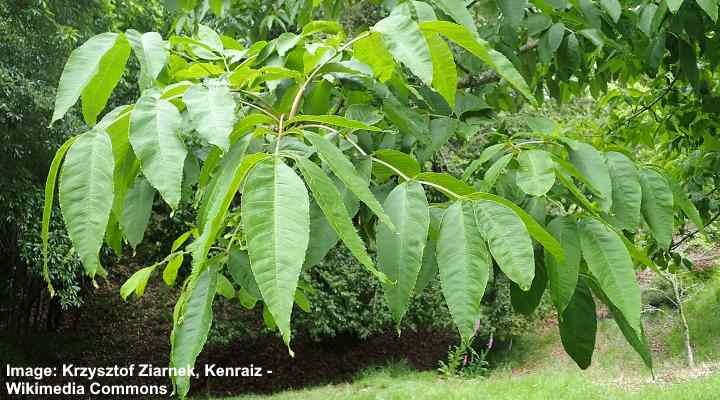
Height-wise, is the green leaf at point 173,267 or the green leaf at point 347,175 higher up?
the green leaf at point 347,175

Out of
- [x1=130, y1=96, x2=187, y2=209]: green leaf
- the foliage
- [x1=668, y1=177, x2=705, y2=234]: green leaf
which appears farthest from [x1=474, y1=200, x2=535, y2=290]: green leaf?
[x1=668, y1=177, x2=705, y2=234]: green leaf

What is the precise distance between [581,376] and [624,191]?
7391 millimetres

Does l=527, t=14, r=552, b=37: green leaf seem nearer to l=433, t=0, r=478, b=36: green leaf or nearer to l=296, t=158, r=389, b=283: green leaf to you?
l=433, t=0, r=478, b=36: green leaf

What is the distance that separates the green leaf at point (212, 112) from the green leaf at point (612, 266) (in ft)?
1.63

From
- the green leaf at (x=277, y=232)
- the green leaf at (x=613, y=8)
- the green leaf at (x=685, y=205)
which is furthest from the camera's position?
the green leaf at (x=613, y=8)

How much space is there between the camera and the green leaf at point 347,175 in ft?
2.06

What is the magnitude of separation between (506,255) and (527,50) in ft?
5.34

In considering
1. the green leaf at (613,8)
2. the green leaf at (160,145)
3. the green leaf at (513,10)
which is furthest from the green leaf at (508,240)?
the green leaf at (613,8)

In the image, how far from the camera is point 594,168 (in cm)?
108

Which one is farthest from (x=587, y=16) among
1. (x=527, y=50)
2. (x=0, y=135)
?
(x=0, y=135)

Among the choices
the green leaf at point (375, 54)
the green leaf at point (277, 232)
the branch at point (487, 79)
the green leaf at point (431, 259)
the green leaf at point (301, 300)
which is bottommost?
the green leaf at point (301, 300)

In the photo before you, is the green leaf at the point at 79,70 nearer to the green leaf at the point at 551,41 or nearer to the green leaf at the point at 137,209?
the green leaf at the point at 137,209

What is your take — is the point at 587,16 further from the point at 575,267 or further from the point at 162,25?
the point at 162,25

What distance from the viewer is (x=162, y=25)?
7.56 meters
